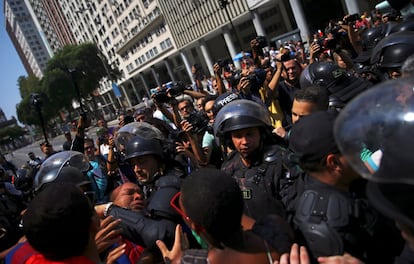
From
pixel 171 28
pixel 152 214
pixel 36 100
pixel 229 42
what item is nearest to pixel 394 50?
pixel 152 214

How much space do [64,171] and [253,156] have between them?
1565 millimetres

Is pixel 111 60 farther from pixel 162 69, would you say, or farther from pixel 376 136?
pixel 376 136

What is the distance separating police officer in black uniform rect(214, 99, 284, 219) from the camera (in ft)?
7.00

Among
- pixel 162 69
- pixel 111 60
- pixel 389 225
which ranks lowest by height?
pixel 389 225

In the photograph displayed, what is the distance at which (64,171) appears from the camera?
2674 millimetres

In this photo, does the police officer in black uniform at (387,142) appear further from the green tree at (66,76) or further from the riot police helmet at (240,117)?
the green tree at (66,76)

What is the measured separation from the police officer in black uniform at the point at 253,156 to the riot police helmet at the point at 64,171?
1.21 metres

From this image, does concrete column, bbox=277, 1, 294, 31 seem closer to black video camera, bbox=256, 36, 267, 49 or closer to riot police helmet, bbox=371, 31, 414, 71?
black video camera, bbox=256, 36, 267, 49

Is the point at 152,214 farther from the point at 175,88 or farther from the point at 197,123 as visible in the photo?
the point at 175,88

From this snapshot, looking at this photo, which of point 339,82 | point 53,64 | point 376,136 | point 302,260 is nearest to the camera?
point 376,136

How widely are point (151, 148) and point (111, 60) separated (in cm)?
6501

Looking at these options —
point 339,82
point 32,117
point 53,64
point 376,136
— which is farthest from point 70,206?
point 32,117

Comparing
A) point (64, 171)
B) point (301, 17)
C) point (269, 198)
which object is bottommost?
point (269, 198)

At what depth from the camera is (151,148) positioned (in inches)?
101
